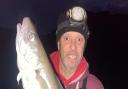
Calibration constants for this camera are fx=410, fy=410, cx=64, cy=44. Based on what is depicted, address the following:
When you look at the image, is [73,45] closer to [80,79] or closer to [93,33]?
[80,79]

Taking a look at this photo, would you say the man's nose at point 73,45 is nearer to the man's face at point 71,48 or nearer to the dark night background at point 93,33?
the man's face at point 71,48

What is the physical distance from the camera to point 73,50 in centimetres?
233

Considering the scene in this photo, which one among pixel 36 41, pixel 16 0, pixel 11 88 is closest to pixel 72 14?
pixel 36 41

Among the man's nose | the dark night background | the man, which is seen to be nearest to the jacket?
the man

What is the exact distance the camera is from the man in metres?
2.34

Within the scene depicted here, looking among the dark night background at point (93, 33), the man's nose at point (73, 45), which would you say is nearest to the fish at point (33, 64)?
the man's nose at point (73, 45)

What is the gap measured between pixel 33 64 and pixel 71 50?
0.46m

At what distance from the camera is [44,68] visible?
193cm

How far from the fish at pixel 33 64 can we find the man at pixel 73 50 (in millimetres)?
390

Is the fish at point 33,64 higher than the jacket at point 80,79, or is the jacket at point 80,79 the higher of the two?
the fish at point 33,64

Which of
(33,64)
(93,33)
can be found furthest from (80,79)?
(93,33)

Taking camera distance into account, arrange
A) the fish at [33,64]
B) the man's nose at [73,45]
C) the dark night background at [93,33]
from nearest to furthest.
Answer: the fish at [33,64] → the man's nose at [73,45] → the dark night background at [93,33]

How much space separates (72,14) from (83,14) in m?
0.07

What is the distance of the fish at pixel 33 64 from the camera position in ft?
6.15
